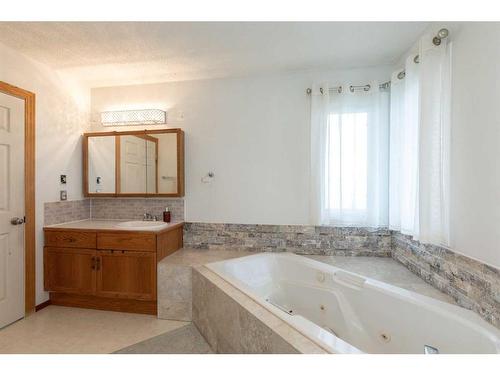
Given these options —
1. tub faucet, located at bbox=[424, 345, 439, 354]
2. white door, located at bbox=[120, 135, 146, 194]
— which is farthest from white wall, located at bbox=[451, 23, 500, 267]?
white door, located at bbox=[120, 135, 146, 194]

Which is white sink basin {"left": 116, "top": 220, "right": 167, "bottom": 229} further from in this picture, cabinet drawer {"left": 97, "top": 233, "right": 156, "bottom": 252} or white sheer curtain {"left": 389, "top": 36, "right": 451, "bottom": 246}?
white sheer curtain {"left": 389, "top": 36, "right": 451, "bottom": 246}

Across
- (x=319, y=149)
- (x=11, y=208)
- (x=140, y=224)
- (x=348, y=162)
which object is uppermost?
(x=319, y=149)

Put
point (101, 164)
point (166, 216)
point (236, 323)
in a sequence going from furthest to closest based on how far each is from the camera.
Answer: point (101, 164), point (166, 216), point (236, 323)

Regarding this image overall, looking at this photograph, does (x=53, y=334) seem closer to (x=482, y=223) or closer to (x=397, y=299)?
(x=397, y=299)

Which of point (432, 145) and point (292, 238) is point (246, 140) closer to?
point (292, 238)

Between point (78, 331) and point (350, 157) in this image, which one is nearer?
point (78, 331)

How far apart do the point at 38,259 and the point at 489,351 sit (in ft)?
10.6

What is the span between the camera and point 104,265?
2357 mm

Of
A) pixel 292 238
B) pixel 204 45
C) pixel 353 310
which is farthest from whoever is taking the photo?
pixel 292 238

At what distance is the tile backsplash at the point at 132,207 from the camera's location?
9.32 feet

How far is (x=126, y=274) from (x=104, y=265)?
0.23 metres

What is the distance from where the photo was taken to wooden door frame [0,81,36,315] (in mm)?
2250

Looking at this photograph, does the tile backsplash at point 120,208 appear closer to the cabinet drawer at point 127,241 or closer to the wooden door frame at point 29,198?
the wooden door frame at point 29,198

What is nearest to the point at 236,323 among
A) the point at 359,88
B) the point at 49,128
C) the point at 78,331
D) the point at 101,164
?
the point at 78,331
